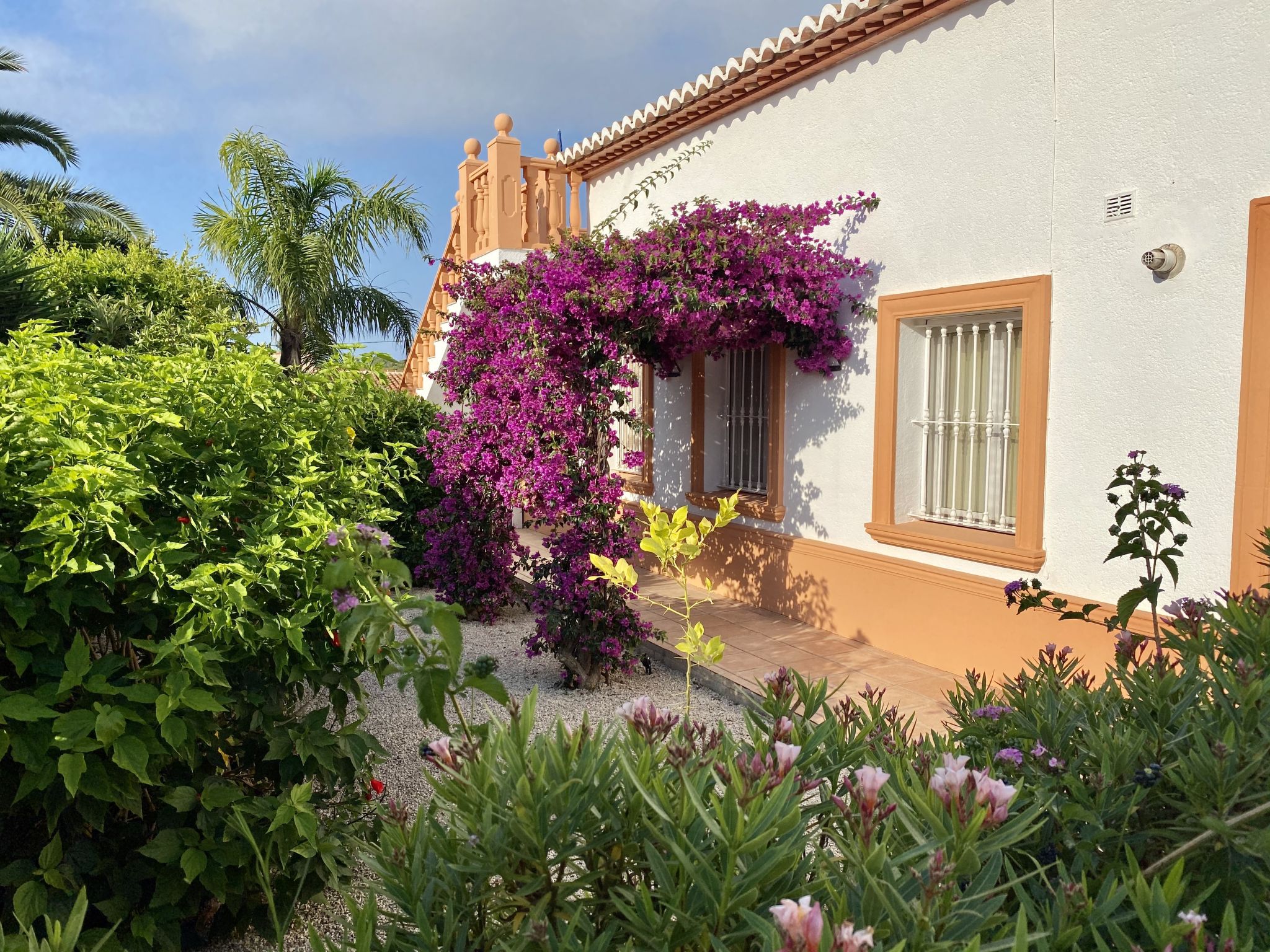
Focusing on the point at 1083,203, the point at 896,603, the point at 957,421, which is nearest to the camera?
the point at 1083,203

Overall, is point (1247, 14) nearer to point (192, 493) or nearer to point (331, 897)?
point (192, 493)

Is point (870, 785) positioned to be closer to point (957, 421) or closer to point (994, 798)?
point (994, 798)

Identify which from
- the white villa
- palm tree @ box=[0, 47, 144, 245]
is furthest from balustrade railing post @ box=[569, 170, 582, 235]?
palm tree @ box=[0, 47, 144, 245]

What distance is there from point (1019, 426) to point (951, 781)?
508 cm

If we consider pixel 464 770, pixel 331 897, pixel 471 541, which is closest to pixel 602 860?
pixel 464 770

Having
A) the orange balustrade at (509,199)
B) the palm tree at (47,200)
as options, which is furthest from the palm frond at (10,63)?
the orange balustrade at (509,199)

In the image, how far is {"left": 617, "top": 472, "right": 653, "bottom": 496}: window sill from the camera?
9805 millimetres

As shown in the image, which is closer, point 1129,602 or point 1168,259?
point 1129,602

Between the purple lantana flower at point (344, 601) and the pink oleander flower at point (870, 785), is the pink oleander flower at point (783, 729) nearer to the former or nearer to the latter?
the pink oleander flower at point (870, 785)

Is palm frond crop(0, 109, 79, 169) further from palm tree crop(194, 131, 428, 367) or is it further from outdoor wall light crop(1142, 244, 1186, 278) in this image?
outdoor wall light crop(1142, 244, 1186, 278)

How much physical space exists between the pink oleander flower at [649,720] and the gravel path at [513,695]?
229 centimetres

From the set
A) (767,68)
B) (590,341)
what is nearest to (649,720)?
(590,341)

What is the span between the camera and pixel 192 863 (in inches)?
99.0

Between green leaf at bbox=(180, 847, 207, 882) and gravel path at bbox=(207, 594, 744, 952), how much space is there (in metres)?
0.74
